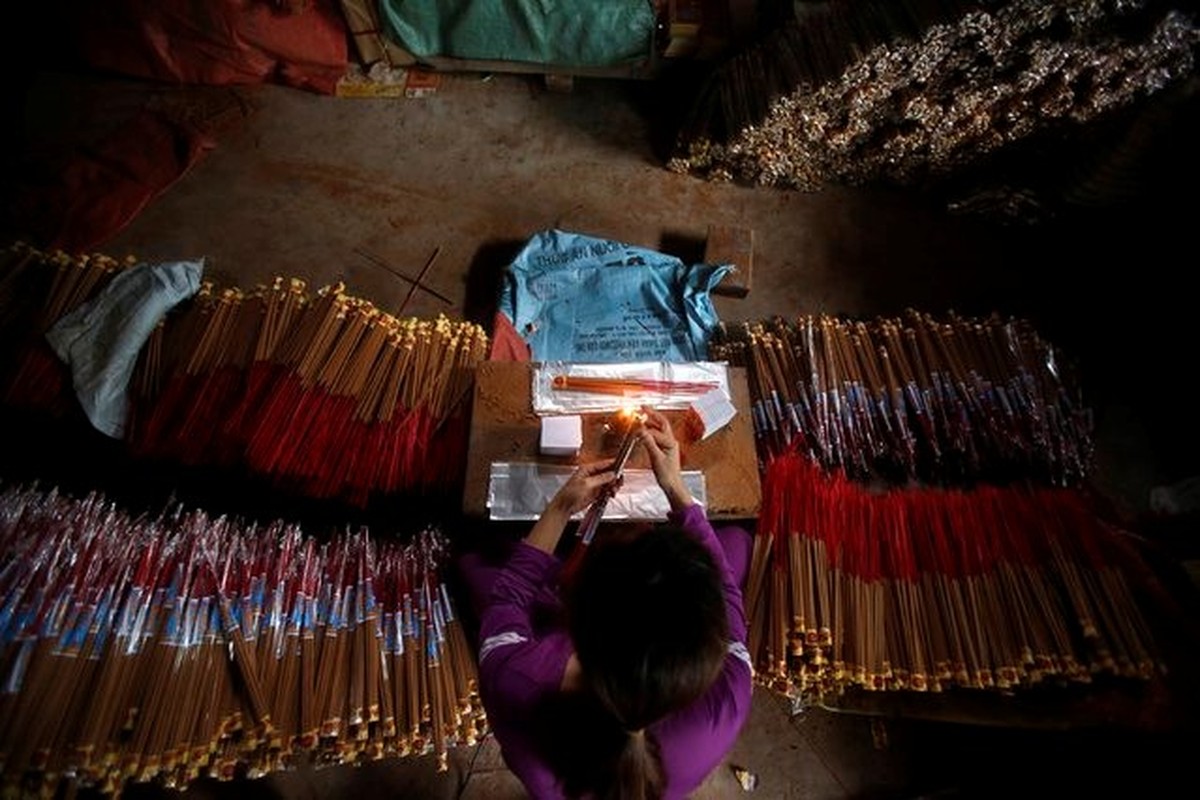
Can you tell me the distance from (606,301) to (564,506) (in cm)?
152

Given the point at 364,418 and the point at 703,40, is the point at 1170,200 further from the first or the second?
the point at 364,418

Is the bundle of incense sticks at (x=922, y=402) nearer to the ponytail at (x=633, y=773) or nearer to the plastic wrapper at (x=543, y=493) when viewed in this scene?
the plastic wrapper at (x=543, y=493)

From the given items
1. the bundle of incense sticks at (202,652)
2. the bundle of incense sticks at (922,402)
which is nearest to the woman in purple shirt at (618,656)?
the bundle of incense sticks at (202,652)

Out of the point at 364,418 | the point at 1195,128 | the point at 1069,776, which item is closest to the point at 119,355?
the point at 364,418

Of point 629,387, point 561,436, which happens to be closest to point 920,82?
point 629,387

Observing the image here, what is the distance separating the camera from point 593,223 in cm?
374

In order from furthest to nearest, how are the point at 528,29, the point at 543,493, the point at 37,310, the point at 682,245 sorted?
the point at 682,245 < the point at 528,29 < the point at 37,310 < the point at 543,493

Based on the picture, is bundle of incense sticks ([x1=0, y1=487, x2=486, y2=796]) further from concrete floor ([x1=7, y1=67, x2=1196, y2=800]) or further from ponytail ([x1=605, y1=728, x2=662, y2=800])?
concrete floor ([x1=7, y1=67, x2=1196, y2=800])

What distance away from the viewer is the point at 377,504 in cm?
292

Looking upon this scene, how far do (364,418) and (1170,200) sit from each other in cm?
381

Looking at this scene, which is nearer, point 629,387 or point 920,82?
point 629,387

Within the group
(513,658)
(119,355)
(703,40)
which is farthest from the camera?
(703,40)

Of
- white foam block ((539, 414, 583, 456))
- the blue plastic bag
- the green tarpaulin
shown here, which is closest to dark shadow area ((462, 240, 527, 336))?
the blue plastic bag

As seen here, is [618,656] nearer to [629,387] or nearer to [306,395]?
[629,387]
